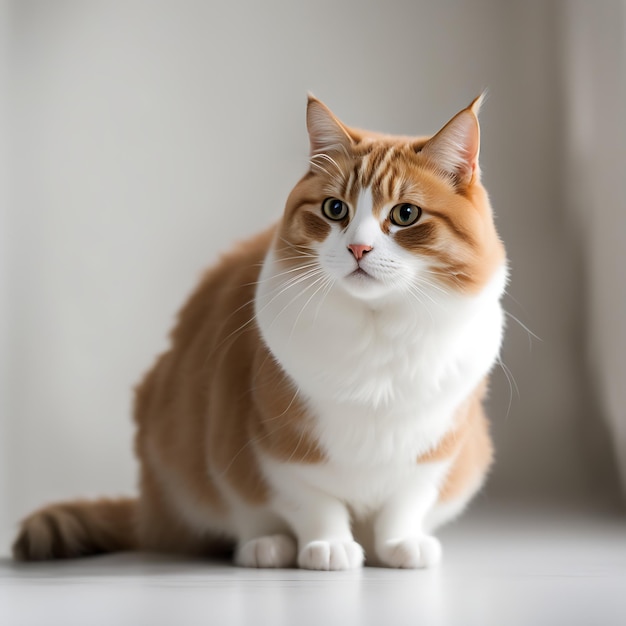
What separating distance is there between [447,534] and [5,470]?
131 centimetres

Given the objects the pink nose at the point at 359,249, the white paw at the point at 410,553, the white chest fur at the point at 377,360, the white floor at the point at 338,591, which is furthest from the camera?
the white paw at the point at 410,553

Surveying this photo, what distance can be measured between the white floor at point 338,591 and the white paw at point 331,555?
1.0 inches

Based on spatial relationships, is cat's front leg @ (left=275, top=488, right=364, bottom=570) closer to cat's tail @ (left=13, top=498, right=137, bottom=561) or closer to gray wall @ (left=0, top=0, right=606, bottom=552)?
cat's tail @ (left=13, top=498, right=137, bottom=561)

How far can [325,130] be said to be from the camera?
1.85 meters

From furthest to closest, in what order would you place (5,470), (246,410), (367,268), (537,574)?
(5,470)
(246,410)
(537,574)
(367,268)

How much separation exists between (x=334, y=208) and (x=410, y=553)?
668mm

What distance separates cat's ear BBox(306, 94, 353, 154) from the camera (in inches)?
71.9

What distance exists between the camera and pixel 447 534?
237 centimetres

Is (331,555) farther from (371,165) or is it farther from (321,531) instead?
(371,165)

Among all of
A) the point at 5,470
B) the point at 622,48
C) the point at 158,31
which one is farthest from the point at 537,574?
the point at 158,31

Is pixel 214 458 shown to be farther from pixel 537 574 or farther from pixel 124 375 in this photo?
pixel 124 375

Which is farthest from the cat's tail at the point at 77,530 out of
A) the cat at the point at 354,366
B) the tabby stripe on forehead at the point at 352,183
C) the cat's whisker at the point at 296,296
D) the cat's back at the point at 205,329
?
the tabby stripe on forehead at the point at 352,183

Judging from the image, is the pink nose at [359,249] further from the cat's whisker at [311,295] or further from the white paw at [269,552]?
the white paw at [269,552]

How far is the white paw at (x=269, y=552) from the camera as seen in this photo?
1896 millimetres
